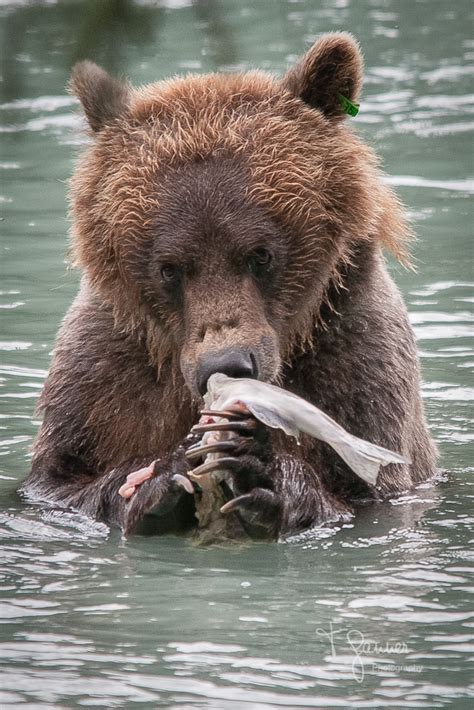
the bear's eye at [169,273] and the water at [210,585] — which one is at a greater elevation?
the bear's eye at [169,273]

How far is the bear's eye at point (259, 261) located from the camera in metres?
6.92

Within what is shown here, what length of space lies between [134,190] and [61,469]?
1776 mm

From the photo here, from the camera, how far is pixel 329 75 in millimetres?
7324

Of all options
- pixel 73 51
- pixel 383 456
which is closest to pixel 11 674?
pixel 383 456

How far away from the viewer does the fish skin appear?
6195mm

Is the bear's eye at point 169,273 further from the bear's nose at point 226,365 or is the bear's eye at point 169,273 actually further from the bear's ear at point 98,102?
the bear's ear at point 98,102

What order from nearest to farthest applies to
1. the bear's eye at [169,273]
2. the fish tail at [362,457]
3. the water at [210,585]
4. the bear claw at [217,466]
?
the water at [210,585], the fish tail at [362,457], the bear claw at [217,466], the bear's eye at [169,273]

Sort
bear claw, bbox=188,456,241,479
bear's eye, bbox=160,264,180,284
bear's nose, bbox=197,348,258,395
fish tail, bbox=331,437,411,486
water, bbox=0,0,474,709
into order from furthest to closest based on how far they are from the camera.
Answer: bear's eye, bbox=160,264,180,284 < bear claw, bbox=188,456,241,479 < bear's nose, bbox=197,348,258,395 < fish tail, bbox=331,437,411,486 < water, bbox=0,0,474,709

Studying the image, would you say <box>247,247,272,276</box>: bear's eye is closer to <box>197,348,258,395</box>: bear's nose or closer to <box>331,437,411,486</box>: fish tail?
<box>197,348,258,395</box>: bear's nose

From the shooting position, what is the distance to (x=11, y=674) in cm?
541

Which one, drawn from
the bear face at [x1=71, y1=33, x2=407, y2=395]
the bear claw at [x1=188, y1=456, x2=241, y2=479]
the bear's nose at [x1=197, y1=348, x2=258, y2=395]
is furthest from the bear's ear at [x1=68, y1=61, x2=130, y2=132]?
the bear claw at [x1=188, y1=456, x2=241, y2=479]

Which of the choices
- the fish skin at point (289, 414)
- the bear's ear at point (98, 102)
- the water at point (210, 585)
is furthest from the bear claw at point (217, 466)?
the bear's ear at point (98, 102)

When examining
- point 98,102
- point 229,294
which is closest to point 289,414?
point 229,294

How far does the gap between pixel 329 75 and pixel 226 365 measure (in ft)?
5.95
